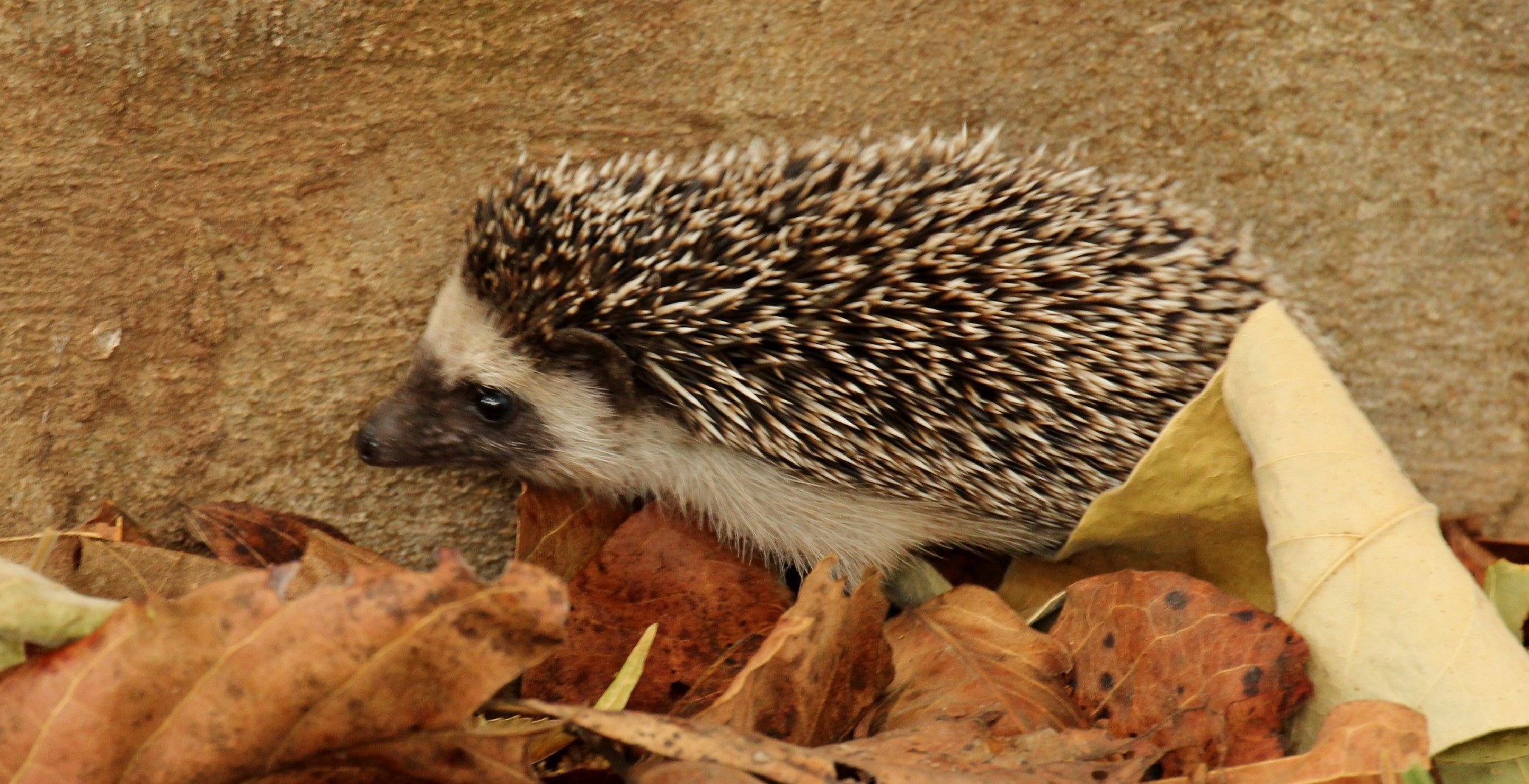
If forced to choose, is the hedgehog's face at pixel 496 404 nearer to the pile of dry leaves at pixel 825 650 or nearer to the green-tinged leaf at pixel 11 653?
the pile of dry leaves at pixel 825 650

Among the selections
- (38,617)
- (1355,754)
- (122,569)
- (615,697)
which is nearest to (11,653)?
(38,617)

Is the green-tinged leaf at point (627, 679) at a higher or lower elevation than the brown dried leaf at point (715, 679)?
higher

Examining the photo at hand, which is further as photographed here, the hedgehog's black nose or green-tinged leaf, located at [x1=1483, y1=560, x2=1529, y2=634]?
the hedgehog's black nose

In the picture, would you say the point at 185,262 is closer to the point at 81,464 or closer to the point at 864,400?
the point at 81,464

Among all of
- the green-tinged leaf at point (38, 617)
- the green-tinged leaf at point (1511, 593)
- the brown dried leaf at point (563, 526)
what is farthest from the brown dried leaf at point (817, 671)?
the green-tinged leaf at point (1511, 593)

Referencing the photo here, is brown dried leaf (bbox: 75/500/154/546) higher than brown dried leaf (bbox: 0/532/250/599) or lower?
lower

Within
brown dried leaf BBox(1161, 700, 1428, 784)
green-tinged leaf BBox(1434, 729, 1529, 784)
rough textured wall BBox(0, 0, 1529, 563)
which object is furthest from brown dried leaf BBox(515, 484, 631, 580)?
green-tinged leaf BBox(1434, 729, 1529, 784)

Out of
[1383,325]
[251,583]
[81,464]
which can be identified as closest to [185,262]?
[81,464]

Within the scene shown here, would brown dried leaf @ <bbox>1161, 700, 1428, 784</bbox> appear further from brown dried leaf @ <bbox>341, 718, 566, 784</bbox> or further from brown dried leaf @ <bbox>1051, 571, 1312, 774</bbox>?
brown dried leaf @ <bbox>341, 718, 566, 784</bbox>
